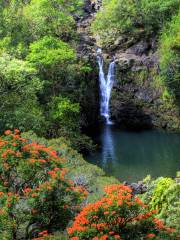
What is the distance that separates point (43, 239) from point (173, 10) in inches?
1385

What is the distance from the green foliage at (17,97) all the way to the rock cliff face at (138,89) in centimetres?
1136

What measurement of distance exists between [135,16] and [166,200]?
29473 mm

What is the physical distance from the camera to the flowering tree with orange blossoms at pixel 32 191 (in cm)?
1303

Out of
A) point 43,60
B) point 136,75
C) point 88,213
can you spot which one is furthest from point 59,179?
point 136,75

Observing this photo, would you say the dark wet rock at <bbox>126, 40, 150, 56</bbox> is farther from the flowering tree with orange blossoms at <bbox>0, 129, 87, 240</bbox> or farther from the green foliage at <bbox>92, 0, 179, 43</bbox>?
the flowering tree with orange blossoms at <bbox>0, 129, 87, 240</bbox>

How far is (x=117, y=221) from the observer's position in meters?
11.7

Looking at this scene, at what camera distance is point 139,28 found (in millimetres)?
44156

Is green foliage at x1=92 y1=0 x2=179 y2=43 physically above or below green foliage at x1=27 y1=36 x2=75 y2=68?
above

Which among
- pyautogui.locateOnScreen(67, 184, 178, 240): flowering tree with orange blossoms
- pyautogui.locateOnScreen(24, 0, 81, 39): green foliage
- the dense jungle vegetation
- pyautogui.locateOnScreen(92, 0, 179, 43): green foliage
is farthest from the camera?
pyautogui.locateOnScreen(92, 0, 179, 43): green foliage

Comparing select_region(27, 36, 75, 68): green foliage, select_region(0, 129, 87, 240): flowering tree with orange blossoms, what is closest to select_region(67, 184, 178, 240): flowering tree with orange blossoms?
select_region(0, 129, 87, 240): flowering tree with orange blossoms

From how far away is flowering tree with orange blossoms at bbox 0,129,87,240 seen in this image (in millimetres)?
13031

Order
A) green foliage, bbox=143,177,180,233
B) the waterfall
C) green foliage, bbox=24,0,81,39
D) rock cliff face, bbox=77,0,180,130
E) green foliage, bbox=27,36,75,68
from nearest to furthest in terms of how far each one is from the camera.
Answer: green foliage, bbox=143,177,180,233 < green foliage, bbox=27,36,75,68 < green foliage, bbox=24,0,81,39 < rock cliff face, bbox=77,0,180,130 < the waterfall

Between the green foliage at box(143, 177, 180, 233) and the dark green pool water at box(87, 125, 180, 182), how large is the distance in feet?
35.4

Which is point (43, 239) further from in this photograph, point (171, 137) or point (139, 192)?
point (171, 137)
